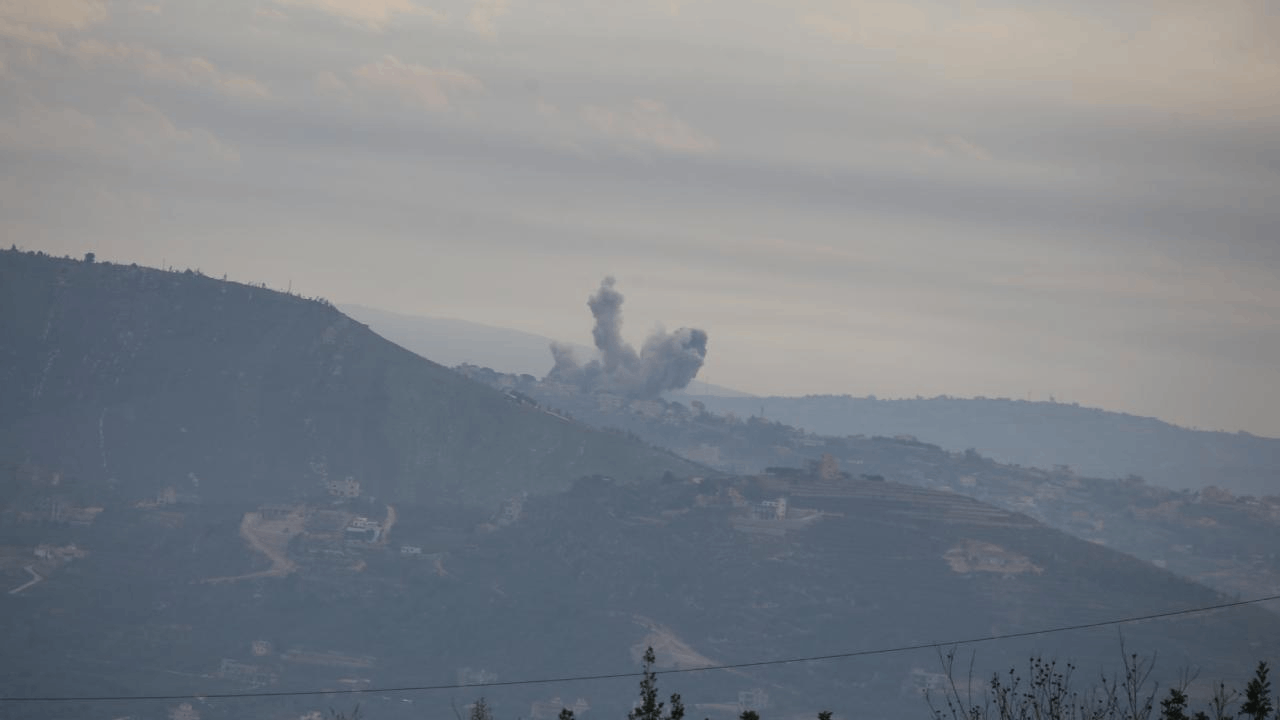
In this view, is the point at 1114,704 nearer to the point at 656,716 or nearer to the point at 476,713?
the point at 656,716

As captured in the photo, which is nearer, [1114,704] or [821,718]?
[821,718]

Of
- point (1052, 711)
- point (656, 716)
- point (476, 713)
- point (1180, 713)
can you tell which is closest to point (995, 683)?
point (1052, 711)

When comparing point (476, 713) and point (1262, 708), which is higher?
point (1262, 708)

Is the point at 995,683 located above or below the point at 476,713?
above

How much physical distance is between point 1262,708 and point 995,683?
8.84 m

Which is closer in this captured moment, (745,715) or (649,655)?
(745,715)

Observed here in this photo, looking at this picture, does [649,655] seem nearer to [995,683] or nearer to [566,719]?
[566,719]

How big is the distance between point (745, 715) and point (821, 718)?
95.1 inches

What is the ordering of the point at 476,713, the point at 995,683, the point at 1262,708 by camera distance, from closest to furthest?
the point at 1262,708 < the point at 995,683 < the point at 476,713

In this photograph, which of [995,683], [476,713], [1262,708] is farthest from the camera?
[476,713]

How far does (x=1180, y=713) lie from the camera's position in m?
57.4

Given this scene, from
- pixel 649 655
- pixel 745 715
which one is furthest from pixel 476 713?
pixel 745 715

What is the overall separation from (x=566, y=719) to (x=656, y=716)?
118 inches

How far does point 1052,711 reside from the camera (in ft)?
197
